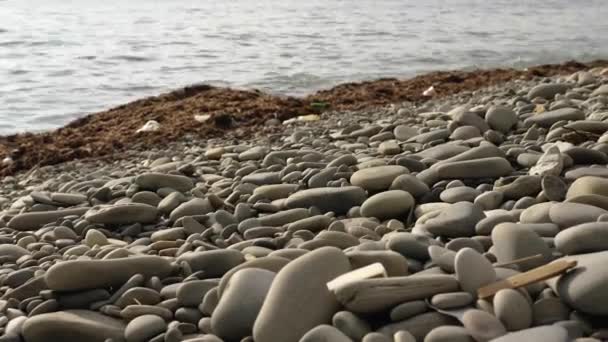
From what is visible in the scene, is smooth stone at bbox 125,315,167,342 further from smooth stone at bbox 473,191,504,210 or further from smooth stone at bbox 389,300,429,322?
smooth stone at bbox 473,191,504,210

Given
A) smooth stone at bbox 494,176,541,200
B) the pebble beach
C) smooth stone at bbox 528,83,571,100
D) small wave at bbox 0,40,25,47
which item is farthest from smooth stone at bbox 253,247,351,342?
small wave at bbox 0,40,25,47

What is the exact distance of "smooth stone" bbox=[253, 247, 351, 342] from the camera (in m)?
1.92

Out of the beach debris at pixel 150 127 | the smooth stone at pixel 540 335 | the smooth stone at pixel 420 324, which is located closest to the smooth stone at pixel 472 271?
the smooth stone at pixel 420 324

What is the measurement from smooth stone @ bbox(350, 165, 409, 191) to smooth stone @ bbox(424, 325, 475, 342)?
1.64 metres

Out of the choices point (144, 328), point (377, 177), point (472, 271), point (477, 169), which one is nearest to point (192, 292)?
point (144, 328)

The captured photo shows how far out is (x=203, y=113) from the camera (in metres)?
7.47

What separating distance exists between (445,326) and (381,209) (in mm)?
1323

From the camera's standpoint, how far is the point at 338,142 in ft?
16.2

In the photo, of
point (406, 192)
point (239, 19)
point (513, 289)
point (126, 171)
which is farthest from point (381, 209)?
point (239, 19)

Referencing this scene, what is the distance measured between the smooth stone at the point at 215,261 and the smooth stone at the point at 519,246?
0.84 m

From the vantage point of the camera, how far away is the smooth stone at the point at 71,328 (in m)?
2.16

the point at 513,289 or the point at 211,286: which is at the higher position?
the point at 513,289

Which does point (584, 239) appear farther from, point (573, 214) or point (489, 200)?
point (489, 200)

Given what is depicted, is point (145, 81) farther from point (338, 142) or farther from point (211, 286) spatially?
point (211, 286)
